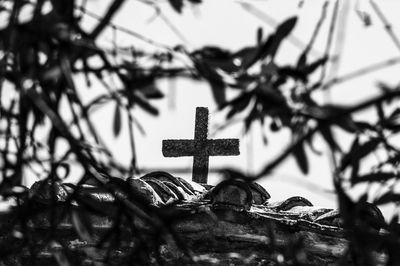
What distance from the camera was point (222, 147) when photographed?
763 cm

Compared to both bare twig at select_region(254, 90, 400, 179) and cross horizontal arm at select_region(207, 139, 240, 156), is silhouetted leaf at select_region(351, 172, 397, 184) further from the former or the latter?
cross horizontal arm at select_region(207, 139, 240, 156)

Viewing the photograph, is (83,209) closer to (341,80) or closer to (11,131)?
(11,131)

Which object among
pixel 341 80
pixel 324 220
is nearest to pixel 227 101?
pixel 341 80

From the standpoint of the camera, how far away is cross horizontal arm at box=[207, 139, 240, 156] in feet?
25.0

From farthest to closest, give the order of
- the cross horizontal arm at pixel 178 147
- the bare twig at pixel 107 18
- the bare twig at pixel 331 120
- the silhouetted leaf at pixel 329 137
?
1. the cross horizontal arm at pixel 178 147
2. the bare twig at pixel 107 18
3. the silhouetted leaf at pixel 329 137
4. the bare twig at pixel 331 120

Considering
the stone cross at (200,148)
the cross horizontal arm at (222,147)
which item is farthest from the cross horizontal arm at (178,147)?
the cross horizontal arm at (222,147)

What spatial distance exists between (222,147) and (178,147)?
356 mm

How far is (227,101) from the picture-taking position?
2061mm

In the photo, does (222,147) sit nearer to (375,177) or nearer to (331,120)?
(375,177)

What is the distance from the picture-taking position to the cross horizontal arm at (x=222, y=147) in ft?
25.0

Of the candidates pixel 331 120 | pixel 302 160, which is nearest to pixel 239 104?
pixel 302 160

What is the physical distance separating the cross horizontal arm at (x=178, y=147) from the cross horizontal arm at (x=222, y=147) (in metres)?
0.15

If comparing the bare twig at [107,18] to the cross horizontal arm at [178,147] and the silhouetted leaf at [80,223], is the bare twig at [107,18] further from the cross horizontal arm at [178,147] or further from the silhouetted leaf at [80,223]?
the cross horizontal arm at [178,147]

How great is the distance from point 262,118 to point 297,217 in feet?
9.36
